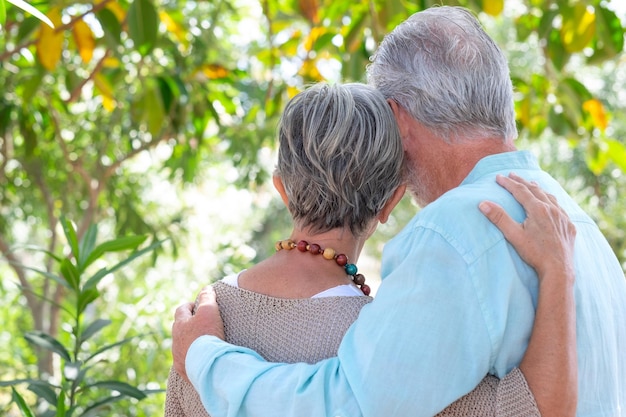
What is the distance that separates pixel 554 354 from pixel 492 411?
12 centimetres

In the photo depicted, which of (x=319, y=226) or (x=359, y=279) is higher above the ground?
(x=319, y=226)

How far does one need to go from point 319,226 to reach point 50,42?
148 centimetres

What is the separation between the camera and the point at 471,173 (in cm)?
151

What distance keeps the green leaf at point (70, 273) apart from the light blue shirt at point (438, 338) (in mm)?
904

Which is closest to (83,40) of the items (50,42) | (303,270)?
(50,42)

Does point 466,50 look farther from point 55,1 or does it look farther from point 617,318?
point 55,1

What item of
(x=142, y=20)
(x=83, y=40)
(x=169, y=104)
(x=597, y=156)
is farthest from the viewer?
(x=597, y=156)

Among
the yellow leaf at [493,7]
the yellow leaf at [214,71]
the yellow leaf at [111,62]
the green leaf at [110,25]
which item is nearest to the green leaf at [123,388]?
the green leaf at [110,25]

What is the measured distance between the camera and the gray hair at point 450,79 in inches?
58.8

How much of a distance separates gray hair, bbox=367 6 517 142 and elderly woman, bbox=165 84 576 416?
6cm

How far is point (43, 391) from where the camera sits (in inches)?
91.2

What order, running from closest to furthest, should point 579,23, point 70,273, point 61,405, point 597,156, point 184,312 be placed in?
1. point 184,312
2. point 61,405
3. point 70,273
4. point 579,23
5. point 597,156

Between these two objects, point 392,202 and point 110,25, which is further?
point 110,25

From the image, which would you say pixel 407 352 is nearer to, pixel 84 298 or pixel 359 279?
pixel 359 279
